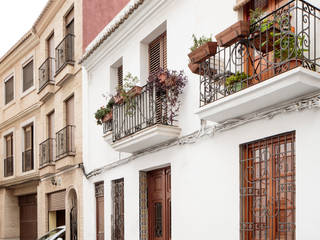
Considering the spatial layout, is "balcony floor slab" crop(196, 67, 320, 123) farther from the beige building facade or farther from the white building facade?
the beige building facade

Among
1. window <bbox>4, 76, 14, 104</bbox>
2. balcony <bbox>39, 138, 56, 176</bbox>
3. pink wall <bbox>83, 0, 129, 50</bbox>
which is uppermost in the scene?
pink wall <bbox>83, 0, 129, 50</bbox>

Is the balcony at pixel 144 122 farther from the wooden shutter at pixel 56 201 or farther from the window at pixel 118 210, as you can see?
the wooden shutter at pixel 56 201

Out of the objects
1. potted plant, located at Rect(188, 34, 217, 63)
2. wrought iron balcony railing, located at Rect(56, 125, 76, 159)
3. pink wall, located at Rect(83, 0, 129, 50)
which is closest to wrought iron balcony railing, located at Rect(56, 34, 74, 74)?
pink wall, located at Rect(83, 0, 129, 50)

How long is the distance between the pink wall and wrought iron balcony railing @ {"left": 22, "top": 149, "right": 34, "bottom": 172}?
6424 millimetres

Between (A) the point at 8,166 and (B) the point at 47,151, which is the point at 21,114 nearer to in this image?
(A) the point at 8,166

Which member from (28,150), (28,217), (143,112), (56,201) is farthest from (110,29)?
(28,217)

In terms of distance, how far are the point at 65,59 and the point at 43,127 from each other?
326cm

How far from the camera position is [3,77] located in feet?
68.0

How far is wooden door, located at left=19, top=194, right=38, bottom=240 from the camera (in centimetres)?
1880

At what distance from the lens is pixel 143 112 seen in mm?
8648

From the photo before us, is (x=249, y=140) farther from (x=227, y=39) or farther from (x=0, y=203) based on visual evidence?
(x=0, y=203)

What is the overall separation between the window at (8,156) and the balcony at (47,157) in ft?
14.3

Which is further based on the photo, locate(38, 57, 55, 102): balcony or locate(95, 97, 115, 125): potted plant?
locate(38, 57, 55, 102): balcony

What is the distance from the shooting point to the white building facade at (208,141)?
5469 millimetres
